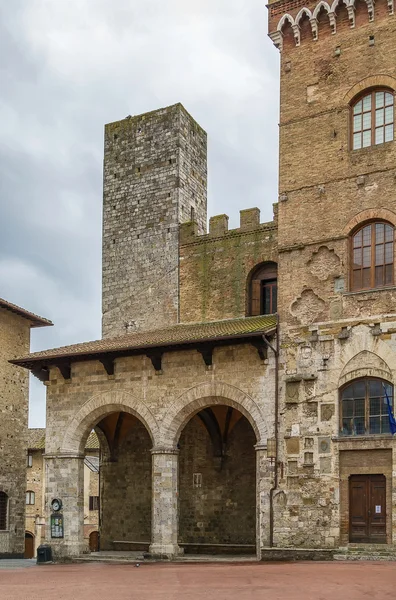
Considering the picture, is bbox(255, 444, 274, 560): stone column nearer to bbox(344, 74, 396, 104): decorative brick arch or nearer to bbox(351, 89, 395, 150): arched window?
bbox(351, 89, 395, 150): arched window

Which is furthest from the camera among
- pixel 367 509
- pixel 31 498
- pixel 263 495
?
pixel 31 498

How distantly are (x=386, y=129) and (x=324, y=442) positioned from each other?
846 cm

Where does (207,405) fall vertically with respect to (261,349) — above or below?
below

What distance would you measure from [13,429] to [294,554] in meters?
14.7

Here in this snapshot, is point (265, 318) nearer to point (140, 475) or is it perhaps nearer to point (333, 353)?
point (333, 353)

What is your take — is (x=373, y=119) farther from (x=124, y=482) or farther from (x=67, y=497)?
(x=124, y=482)

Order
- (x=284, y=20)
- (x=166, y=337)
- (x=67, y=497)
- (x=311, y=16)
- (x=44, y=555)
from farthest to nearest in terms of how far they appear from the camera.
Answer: (x=67, y=497) < (x=166, y=337) < (x=44, y=555) < (x=284, y=20) < (x=311, y=16)

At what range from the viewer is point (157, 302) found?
1235 inches

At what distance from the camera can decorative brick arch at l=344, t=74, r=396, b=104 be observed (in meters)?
24.2

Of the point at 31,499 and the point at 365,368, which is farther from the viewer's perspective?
the point at 31,499

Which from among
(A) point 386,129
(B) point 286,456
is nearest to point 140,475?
(B) point 286,456

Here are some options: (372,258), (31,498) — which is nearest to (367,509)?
(372,258)

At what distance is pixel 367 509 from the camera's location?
75.0 ft

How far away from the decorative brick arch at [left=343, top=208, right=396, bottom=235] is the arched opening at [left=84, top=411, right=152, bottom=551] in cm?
1079
